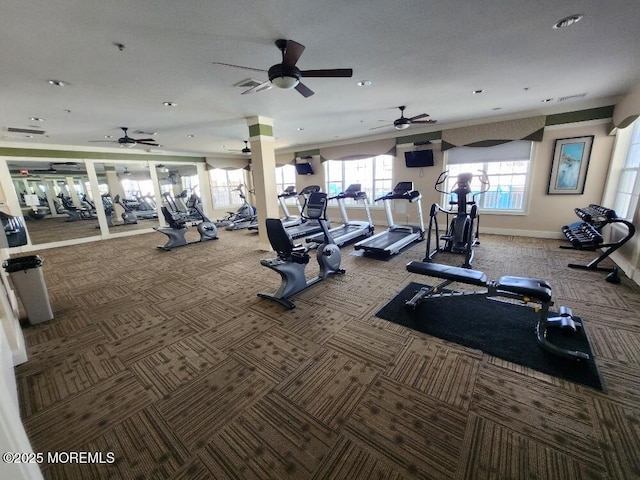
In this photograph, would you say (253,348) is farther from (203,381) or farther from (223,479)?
(223,479)

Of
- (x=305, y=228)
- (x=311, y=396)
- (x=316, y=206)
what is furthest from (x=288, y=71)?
(x=305, y=228)

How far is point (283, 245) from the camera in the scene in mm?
3383

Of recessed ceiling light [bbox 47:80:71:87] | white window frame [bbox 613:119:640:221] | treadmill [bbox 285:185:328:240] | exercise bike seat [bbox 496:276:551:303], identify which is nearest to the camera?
exercise bike seat [bbox 496:276:551:303]

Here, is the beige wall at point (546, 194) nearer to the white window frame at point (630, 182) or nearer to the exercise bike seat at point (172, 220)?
the white window frame at point (630, 182)

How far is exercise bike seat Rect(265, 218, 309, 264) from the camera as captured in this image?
3.30 meters

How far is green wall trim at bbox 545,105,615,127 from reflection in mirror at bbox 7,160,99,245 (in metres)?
11.9

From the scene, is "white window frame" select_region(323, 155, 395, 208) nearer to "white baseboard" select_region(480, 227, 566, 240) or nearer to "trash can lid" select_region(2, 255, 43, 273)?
"white baseboard" select_region(480, 227, 566, 240)

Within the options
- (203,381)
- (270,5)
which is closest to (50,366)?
(203,381)

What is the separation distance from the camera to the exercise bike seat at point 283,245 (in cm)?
330

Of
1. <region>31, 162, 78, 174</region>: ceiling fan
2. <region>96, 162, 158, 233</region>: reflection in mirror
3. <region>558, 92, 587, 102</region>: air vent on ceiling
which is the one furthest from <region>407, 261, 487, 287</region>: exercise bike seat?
<region>31, 162, 78, 174</region>: ceiling fan

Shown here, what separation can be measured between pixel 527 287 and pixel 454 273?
0.60 metres

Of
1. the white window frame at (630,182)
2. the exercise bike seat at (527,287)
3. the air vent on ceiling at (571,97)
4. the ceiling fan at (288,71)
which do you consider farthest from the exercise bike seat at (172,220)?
the white window frame at (630,182)

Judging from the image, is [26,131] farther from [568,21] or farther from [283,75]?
[568,21]

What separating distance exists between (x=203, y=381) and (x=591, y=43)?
4.85 meters
